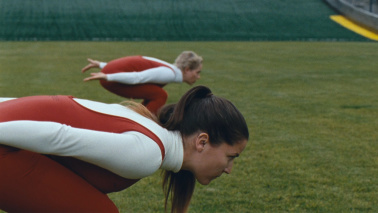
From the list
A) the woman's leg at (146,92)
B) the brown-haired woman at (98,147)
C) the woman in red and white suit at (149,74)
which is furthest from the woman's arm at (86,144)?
the woman's leg at (146,92)

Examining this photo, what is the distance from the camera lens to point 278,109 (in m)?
9.14

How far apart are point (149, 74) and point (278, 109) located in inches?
113

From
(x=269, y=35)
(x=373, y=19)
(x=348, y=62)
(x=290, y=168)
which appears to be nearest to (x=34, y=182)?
(x=290, y=168)

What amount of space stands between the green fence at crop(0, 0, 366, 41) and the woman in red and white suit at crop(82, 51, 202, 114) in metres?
17.8

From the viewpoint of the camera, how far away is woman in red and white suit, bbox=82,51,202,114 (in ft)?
23.5

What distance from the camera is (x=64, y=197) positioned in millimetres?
2721

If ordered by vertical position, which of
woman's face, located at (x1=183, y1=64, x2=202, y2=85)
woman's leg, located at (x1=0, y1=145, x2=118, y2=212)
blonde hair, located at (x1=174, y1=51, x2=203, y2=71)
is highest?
woman's leg, located at (x1=0, y1=145, x2=118, y2=212)

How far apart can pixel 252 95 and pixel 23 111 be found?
8.43 meters

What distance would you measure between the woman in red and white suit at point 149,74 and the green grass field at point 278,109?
1.23 metres

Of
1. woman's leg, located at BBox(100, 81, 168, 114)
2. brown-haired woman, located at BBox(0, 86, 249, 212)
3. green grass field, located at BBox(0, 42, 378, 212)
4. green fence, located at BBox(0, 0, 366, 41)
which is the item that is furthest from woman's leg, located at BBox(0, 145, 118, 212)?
green fence, located at BBox(0, 0, 366, 41)

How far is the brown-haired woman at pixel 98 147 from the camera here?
2451mm

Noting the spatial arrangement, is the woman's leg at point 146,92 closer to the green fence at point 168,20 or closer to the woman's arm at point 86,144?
the woman's arm at point 86,144

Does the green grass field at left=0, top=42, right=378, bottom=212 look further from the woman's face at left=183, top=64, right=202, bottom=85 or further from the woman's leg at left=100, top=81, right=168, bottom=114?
the woman's leg at left=100, top=81, right=168, bottom=114

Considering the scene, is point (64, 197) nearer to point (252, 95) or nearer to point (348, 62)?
point (252, 95)
